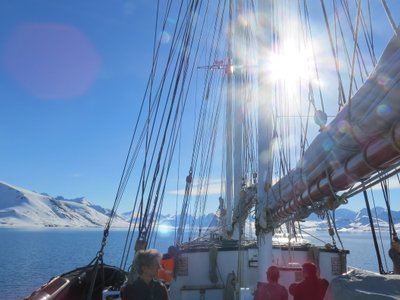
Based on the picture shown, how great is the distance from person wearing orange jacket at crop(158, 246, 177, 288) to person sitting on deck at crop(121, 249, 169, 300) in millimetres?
5819

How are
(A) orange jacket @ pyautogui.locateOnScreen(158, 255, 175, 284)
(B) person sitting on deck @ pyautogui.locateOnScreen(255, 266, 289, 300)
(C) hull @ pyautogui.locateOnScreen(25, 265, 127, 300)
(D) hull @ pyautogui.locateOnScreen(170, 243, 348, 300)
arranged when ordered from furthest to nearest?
(D) hull @ pyautogui.locateOnScreen(170, 243, 348, 300) < (A) orange jacket @ pyautogui.locateOnScreen(158, 255, 175, 284) < (C) hull @ pyautogui.locateOnScreen(25, 265, 127, 300) < (B) person sitting on deck @ pyautogui.locateOnScreen(255, 266, 289, 300)

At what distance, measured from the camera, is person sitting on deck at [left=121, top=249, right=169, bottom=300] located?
3836mm

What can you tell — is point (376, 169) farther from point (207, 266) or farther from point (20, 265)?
point (20, 265)

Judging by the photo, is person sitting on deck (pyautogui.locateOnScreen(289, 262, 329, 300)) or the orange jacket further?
the orange jacket

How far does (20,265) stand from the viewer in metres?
56.7

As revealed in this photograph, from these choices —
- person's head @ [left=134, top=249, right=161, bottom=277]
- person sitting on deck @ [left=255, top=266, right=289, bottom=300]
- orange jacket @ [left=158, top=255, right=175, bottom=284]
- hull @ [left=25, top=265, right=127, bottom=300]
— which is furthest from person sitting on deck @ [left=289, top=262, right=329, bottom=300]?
orange jacket @ [left=158, top=255, right=175, bottom=284]

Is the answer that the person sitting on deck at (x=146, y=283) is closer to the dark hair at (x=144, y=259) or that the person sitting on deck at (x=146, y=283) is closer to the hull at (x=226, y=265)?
the dark hair at (x=144, y=259)

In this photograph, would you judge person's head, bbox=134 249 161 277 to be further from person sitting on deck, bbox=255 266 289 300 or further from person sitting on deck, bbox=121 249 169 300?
person sitting on deck, bbox=255 266 289 300

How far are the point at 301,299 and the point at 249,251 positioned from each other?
18.3 ft

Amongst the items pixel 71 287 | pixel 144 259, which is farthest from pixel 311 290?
pixel 71 287

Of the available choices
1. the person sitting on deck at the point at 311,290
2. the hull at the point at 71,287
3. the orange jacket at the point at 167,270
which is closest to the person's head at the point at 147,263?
the person sitting on deck at the point at 311,290

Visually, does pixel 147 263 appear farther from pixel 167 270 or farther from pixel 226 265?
pixel 226 265

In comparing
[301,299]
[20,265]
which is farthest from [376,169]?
[20,265]

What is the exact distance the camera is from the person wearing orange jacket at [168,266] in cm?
959
